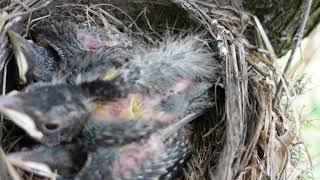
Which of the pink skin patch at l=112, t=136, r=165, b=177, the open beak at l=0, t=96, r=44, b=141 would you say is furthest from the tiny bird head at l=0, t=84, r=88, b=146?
the pink skin patch at l=112, t=136, r=165, b=177

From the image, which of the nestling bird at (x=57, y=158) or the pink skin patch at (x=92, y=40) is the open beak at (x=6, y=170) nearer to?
the nestling bird at (x=57, y=158)

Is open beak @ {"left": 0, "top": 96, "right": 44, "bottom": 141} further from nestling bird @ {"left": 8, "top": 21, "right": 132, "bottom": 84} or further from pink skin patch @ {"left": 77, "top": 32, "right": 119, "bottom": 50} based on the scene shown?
pink skin patch @ {"left": 77, "top": 32, "right": 119, "bottom": 50}

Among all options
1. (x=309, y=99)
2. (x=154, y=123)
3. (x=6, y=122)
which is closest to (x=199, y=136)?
(x=154, y=123)

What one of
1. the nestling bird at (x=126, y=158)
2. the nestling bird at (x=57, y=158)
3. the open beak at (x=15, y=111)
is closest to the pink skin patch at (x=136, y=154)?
the nestling bird at (x=126, y=158)

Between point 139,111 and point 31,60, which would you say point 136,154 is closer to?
point 139,111

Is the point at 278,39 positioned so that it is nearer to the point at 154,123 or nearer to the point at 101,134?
the point at 154,123

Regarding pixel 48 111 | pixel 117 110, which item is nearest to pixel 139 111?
pixel 117 110
